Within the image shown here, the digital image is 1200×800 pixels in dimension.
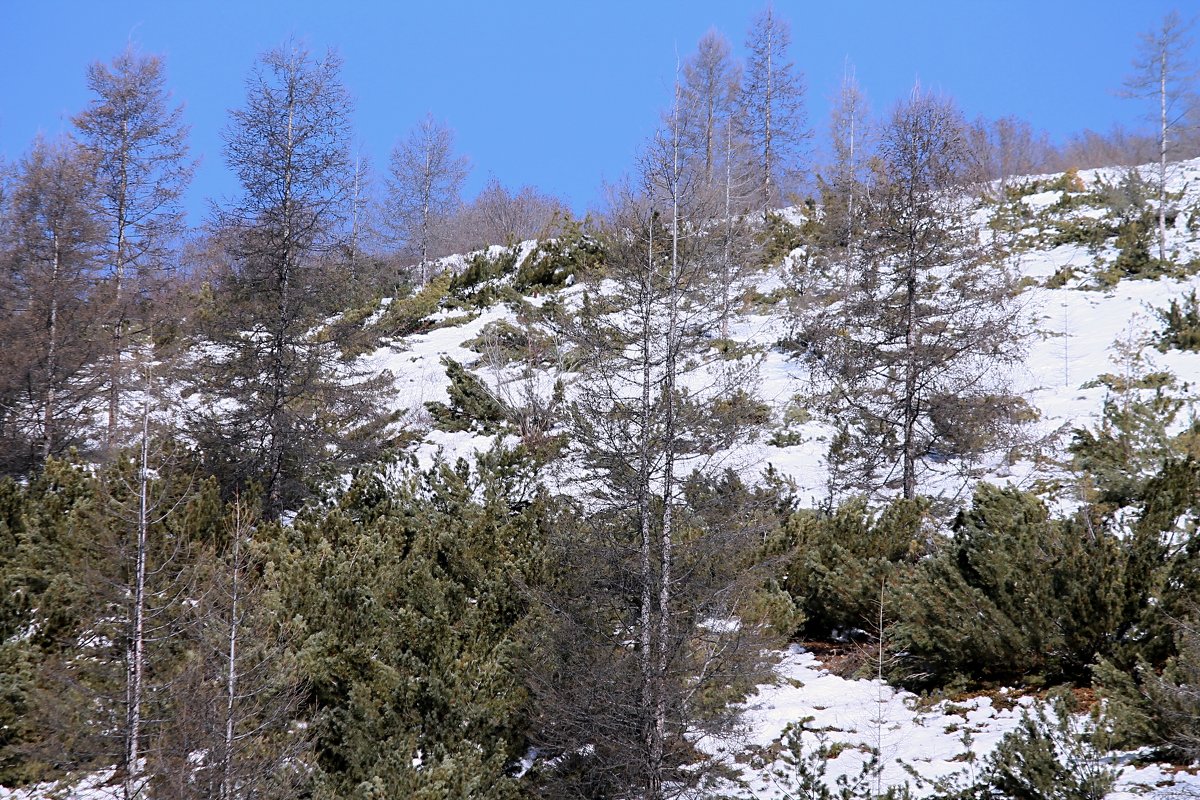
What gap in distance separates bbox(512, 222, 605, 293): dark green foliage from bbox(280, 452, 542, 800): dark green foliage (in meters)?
14.9

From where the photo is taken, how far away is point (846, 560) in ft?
31.1

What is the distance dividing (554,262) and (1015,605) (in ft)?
65.3

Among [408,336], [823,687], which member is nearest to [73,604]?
[823,687]

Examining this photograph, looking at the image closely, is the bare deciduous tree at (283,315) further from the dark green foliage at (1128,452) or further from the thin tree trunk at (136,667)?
the dark green foliage at (1128,452)

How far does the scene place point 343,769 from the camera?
663 centimetres

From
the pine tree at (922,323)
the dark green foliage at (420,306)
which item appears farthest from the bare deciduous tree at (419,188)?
the pine tree at (922,323)

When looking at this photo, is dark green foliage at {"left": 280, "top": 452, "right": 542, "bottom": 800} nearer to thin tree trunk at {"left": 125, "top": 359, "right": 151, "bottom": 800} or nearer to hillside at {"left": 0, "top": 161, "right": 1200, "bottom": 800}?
hillside at {"left": 0, "top": 161, "right": 1200, "bottom": 800}

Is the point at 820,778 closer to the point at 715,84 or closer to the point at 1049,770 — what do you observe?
the point at 1049,770

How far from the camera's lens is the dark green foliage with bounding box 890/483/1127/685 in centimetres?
686

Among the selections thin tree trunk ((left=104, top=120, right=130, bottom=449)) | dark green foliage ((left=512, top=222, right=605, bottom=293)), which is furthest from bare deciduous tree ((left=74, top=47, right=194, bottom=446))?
dark green foliage ((left=512, top=222, right=605, bottom=293))

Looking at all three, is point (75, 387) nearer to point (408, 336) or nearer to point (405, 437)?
point (405, 437)

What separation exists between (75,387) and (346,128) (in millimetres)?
6342

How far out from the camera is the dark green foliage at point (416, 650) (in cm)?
615

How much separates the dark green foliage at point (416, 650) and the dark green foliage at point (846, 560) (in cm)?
335
